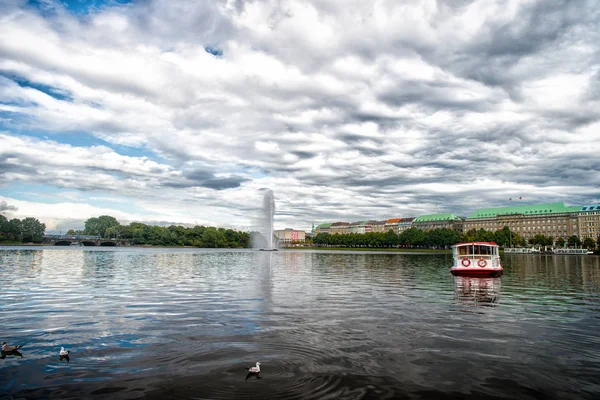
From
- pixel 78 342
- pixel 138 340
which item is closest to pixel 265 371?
pixel 138 340

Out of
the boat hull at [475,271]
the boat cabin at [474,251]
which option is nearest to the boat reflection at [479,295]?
the boat hull at [475,271]

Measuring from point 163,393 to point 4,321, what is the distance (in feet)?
48.8

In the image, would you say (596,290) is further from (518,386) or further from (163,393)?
(163,393)

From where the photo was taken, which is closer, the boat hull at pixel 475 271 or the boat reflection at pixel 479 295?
the boat reflection at pixel 479 295

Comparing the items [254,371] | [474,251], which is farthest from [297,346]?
[474,251]

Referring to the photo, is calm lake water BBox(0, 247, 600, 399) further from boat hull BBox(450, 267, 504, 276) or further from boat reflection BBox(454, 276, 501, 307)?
boat hull BBox(450, 267, 504, 276)

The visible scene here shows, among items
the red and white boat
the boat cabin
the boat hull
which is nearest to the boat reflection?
the boat hull

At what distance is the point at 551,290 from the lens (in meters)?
39.9

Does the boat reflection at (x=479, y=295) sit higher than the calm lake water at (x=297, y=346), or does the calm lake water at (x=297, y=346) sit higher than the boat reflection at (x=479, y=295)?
the calm lake water at (x=297, y=346)

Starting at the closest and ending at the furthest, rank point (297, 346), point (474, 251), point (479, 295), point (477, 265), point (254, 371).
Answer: point (254, 371) → point (297, 346) → point (479, 295) → point (477, 265) → point (474, 251)

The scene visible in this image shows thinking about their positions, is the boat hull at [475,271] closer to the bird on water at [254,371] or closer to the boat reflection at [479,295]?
the boat reflection at [479,295]

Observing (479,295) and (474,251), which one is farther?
(474,251)

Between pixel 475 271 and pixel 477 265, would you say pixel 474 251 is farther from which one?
pixel 475 271

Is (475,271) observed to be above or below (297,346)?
above
